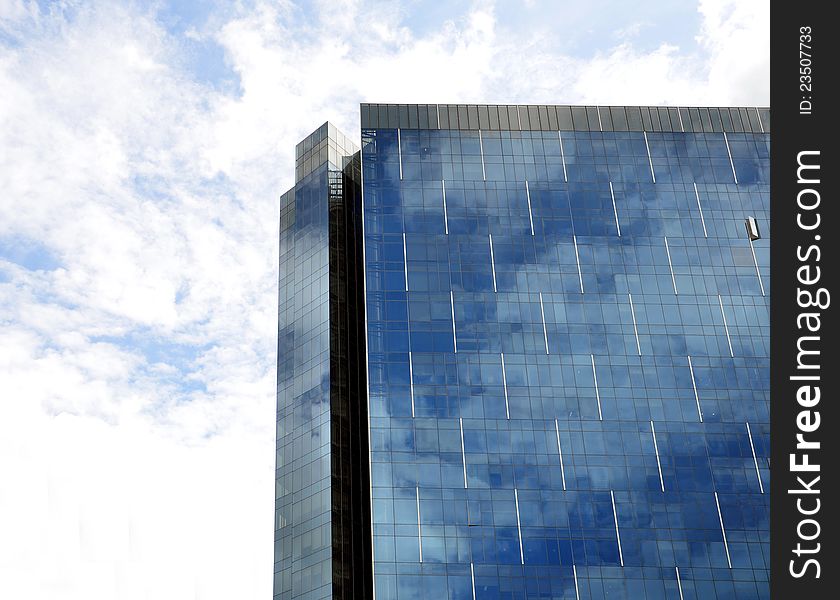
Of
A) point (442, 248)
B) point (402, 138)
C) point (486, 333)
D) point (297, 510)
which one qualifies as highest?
point (402, 138)

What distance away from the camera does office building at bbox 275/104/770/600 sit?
96.8 metres

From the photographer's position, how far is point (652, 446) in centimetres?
10250

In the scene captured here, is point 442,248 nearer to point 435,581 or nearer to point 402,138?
point 402,138

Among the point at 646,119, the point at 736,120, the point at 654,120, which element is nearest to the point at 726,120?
the point at 736,120

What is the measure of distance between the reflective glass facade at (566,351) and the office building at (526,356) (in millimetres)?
245

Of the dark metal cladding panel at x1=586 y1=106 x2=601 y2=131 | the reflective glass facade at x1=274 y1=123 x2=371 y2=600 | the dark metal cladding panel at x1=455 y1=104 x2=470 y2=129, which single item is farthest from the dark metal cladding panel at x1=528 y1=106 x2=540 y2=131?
the reflective glass facade at x1=274 y1=123 x2=371 y2=600

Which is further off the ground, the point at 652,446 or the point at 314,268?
the point at 314,268

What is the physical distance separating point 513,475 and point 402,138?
146 ft

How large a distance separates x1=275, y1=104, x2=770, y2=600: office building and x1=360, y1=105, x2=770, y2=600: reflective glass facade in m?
0.25

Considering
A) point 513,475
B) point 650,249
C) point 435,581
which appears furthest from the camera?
point 650,249

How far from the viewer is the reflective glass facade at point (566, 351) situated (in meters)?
96.2

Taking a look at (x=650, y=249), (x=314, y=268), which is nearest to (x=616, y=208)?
(x=650, y=249)

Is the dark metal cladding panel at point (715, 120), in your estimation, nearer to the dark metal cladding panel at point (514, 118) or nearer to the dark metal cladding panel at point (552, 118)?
the dark metal cladding panel at point (552, 118)

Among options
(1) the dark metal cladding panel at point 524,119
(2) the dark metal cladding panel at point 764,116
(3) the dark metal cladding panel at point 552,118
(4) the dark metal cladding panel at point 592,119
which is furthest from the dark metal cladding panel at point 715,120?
(1) the dark metal cladding panel at point 524,119
